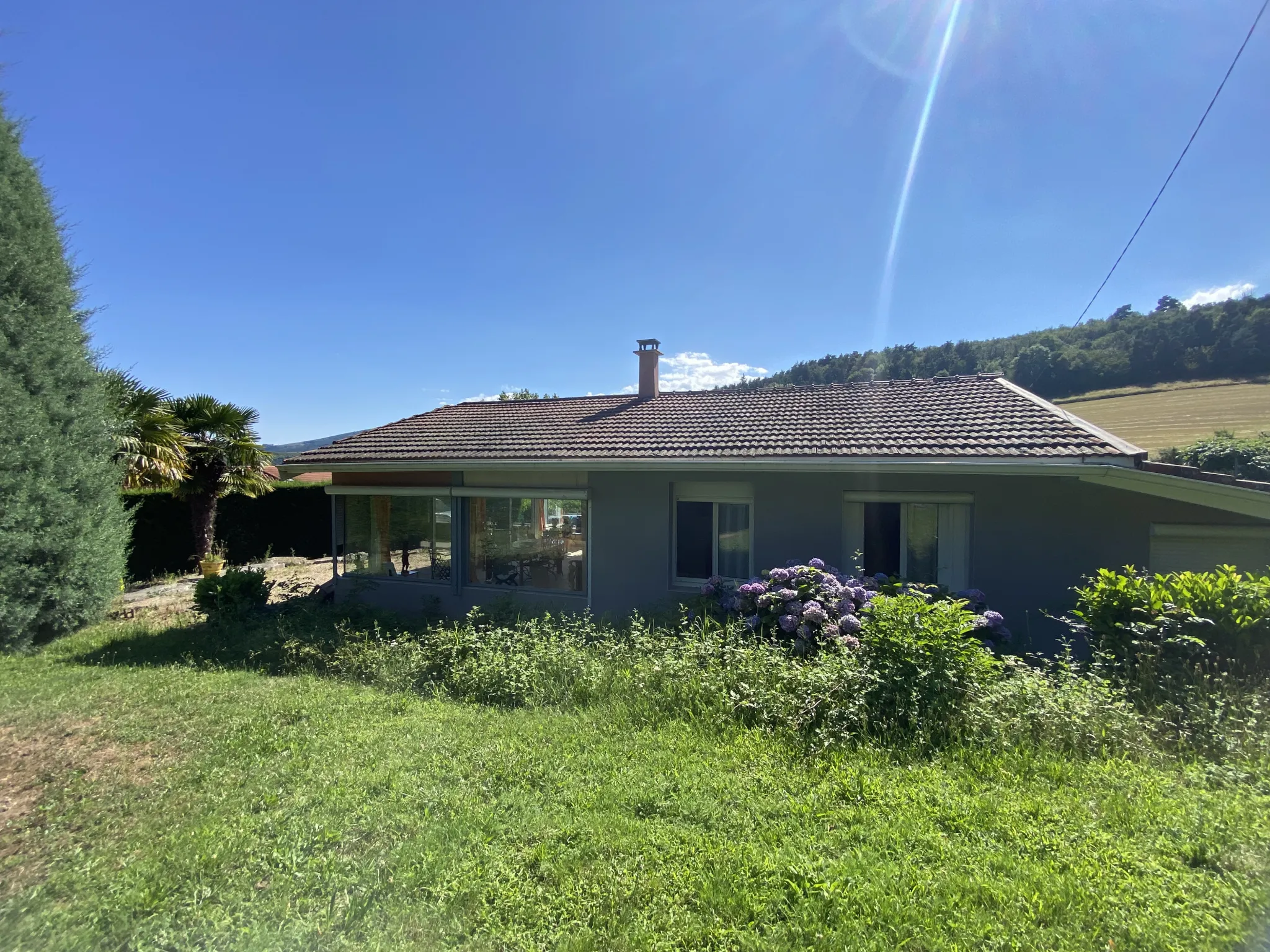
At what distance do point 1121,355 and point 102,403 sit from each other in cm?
2381

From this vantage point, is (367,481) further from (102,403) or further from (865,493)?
(865,493)

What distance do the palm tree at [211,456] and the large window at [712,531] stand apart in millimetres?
12261

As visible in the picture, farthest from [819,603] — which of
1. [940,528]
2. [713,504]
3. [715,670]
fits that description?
[713,504]

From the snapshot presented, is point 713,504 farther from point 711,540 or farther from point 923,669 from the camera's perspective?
point 923,669

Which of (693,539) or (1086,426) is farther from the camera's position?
(693,539)

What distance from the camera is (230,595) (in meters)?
10.1

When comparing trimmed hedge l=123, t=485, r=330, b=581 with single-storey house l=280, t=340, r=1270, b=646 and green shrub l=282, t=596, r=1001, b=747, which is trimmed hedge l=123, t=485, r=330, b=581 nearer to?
single-storey house l=280, t=340, r=1270, b=646

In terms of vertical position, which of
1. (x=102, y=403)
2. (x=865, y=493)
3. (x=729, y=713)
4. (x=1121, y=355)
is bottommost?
(x=729, y=713)

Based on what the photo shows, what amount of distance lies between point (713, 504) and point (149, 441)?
12298 millimetres

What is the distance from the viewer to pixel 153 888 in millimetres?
2986

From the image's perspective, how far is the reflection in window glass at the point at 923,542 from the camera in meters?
8.41

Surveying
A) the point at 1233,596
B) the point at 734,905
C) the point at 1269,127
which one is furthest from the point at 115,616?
the point at 1269,127

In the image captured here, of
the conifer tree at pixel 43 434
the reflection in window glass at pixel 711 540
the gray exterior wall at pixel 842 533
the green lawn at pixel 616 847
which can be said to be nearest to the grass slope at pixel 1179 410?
the gray exterior wall at pixel 842 533

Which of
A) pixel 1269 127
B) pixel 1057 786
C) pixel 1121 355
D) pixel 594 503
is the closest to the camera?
pixel 1057 786
